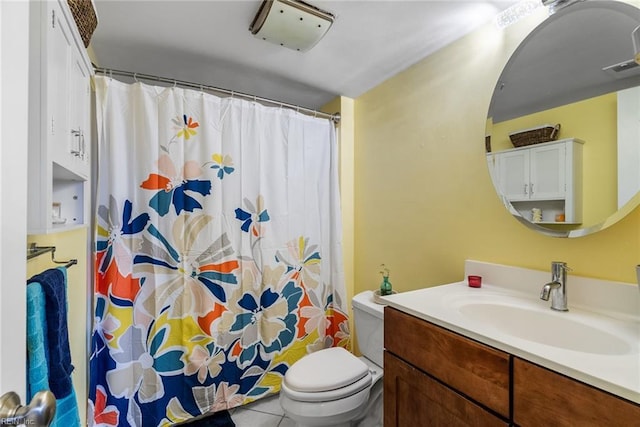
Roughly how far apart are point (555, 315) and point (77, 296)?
199 centimetres

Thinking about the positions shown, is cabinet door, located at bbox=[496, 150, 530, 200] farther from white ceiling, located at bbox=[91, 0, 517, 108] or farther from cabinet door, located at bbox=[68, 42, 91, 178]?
cabinet door, located at bbox=[68, 42, 91, 178]

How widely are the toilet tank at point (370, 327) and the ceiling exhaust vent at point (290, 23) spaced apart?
4.71 feet

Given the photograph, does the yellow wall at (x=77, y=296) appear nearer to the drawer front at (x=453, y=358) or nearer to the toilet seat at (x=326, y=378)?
the toilet seat at (x=326, y=378)

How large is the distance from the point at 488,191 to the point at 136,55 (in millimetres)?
2074

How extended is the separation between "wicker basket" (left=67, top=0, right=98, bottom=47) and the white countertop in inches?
Result: 61.0

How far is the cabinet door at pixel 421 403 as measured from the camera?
2.70ft

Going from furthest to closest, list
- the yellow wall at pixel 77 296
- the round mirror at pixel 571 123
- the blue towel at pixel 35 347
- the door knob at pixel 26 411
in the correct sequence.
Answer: the yellow wall at pixel 77 296
the round mirror at pixel 571 123
the blue towel at pixel 35 347
the door knob at pixel 26 411

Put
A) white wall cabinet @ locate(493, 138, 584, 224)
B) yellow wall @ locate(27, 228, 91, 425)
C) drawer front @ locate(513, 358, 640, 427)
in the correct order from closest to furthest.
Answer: drawer front @ locate(513, 358, 640, 427)
white wall cabinet @ locate(493, 138, 584, 224)
yellow wall @ locate(27, 228, 91, 425)

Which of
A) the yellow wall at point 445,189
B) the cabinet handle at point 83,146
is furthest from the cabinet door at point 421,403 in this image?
the cabinet handle at point 83,146

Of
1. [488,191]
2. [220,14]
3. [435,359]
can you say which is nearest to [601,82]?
[488,191]

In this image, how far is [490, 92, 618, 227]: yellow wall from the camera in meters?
0.98

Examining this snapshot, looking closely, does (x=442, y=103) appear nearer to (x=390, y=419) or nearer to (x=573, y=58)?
(x=573, y=58)

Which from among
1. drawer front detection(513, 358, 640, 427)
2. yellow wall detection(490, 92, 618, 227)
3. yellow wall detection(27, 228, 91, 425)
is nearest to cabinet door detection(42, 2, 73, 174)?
yellow wall detection(27, 228, 91, 425)

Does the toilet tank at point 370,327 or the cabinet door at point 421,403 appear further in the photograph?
the toilet tank at point 370,327
